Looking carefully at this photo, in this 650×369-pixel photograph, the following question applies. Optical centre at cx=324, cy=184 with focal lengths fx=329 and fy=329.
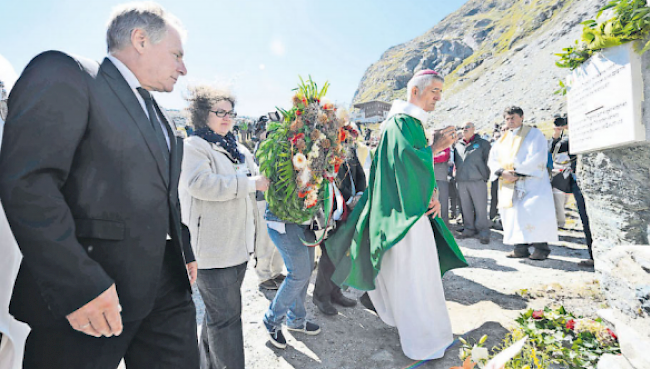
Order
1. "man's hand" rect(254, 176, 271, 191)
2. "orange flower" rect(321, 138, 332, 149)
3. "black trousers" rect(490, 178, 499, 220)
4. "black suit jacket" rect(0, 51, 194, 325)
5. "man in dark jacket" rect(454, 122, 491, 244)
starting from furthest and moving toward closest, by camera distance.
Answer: "black trousers" rect(490, 178, 499, 220) → "man in dark jacket" rect(454, 122, 491, 244) → "orange flower" rect(321, 138, 332, 149) → "man's hand" rect(254, 176, 271, 191) → "black suit jacket" rect(0, 51, 194, 325)

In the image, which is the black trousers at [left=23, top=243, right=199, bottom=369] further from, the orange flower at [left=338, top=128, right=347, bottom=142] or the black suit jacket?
the orange flower at [left=338, top=128, right=347, bottom=142]

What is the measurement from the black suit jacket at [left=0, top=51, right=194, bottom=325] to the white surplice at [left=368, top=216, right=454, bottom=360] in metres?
2.12

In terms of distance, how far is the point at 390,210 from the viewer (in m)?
2.94

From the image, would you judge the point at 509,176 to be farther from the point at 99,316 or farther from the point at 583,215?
the point at 99,316

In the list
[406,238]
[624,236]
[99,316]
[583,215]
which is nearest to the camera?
[99,316]

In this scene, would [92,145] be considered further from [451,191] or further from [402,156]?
[451,191]

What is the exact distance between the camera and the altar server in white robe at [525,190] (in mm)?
5301

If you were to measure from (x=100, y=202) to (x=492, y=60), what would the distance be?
97.3m

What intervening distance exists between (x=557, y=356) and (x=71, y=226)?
3.23 meters

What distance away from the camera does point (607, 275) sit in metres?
2.26

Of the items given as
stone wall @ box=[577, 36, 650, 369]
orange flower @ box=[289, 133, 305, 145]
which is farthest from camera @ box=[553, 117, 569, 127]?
orange flower @ box=[289, 133, 305, 145]

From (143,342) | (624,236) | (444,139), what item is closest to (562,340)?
(624,236)

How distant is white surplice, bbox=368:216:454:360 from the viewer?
283 cm

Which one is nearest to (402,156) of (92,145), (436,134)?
(436,134)
